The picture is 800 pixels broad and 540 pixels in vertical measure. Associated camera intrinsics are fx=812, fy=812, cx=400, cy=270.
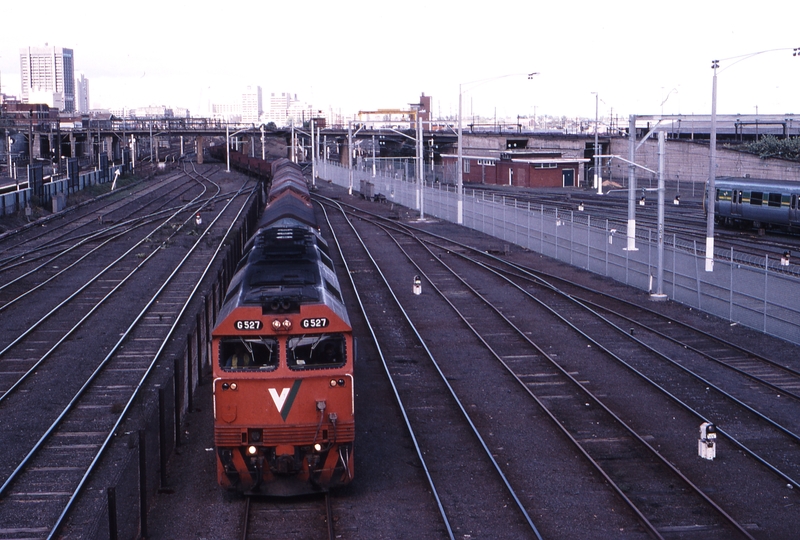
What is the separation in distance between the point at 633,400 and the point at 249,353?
28.8 feet

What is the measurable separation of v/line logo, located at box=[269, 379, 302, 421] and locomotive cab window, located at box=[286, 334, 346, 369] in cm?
28

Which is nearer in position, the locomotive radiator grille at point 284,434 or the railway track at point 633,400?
the locomotive radiator grille at point 284,434

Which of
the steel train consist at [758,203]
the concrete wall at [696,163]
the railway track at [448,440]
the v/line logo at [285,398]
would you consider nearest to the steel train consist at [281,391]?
the v/line logo at [285,398]

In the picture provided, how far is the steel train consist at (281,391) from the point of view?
10.6 meters

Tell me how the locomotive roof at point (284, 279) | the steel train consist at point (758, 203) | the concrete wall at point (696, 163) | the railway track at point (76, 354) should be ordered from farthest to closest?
the concrete wall at point (696, 163)
the steel train consist at point (758, 203)
the railway track at point (76, 354)
the locomotive roof at point (284, 279)

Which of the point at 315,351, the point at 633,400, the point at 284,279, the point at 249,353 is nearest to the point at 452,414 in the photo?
the point at 633,400

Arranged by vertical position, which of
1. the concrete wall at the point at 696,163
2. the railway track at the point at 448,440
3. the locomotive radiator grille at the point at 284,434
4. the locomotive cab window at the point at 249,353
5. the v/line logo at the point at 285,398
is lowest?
the railway track at the point at 448,440

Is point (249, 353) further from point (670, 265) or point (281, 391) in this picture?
point (670, 265)

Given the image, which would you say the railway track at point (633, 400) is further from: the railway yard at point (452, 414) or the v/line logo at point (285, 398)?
the v/line logo at point (285, 398)

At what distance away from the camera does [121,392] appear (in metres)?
16.8

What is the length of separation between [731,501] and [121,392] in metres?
11.8

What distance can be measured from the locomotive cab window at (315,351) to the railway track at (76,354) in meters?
3.79

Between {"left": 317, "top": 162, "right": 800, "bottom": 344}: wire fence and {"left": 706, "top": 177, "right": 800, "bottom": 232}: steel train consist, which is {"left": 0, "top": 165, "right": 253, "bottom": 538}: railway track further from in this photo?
{"left": 706, "top": 177, "right": 800, "bottom": 232}: steel train consist

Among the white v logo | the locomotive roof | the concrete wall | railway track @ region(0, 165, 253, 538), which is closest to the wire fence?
the locomotive roof
